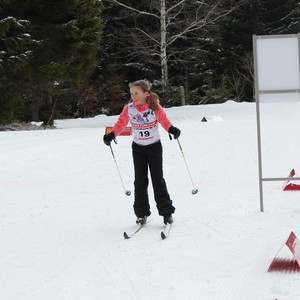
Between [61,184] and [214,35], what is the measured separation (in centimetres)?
2961

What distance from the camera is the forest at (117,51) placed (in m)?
19.2

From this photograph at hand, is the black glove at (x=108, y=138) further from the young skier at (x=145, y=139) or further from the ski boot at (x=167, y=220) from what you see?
the ski boot at (x=167, y=220)

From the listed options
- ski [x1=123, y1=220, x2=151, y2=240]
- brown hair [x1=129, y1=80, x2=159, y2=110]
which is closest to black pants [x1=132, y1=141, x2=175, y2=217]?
ski [x1=123, y1=220, x2=151, y2=240]

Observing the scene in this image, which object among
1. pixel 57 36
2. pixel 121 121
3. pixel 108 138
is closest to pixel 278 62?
pixel 121 121

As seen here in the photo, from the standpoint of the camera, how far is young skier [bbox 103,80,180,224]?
18.4 ft

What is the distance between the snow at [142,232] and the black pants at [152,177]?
22cm

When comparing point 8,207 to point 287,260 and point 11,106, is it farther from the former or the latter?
point 11,106

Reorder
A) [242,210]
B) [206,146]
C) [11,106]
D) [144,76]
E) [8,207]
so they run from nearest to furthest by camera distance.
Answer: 1. [242,210]
2. [8,207]
3. [206,146]
4. [11,106]
5. [144,76]

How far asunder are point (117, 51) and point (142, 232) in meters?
30.0

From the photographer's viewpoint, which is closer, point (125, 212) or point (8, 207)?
point (125, 212)

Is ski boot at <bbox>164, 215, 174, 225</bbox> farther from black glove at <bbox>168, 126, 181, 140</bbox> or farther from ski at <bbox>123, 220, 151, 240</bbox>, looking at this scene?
black glove at <bbox>168, 126, 181, 140</bbox>

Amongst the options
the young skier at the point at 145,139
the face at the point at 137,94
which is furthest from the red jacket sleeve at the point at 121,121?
the face at the point at 137,94

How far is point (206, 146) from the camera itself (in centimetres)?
1230

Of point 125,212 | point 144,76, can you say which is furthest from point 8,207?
point 144,76
